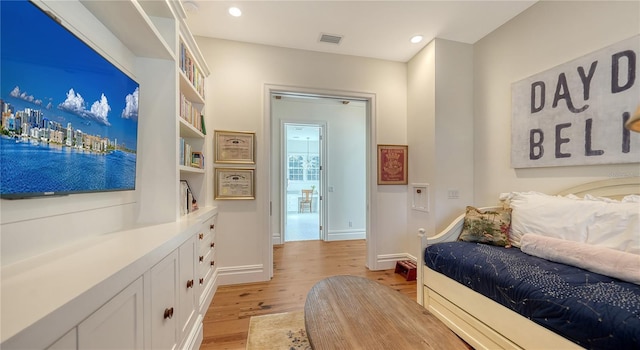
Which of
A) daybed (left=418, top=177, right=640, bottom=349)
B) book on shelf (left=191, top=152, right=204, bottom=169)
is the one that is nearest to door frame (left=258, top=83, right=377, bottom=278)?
book on shelf (left=191, top=152, right=204, bottom=169)

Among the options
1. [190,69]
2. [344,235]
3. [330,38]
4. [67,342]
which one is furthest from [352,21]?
[344,235]

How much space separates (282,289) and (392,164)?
2.05 m

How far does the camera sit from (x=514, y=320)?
53.6 inches

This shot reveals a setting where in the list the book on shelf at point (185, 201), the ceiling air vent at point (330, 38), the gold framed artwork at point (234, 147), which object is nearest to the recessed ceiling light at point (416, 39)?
the ceiling air vent at point (330, 38)

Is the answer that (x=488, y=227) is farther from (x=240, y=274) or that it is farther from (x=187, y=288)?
(x=240, y=274)

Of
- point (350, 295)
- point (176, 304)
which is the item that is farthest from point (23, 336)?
point (350, 295)

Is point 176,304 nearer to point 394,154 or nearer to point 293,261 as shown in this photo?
point 293,261

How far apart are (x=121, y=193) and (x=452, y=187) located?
309 cm

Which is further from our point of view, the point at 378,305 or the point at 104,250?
the point at 378,305

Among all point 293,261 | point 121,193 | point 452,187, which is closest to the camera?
point 121,193

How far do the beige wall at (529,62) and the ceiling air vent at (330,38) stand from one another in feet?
5.48

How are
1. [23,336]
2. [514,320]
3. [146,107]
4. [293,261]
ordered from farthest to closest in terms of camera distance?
[293,261] < [146,107] < [514,320] < [23,336]

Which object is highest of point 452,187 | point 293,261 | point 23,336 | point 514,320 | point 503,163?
point 503,163

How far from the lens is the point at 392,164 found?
315 cm
